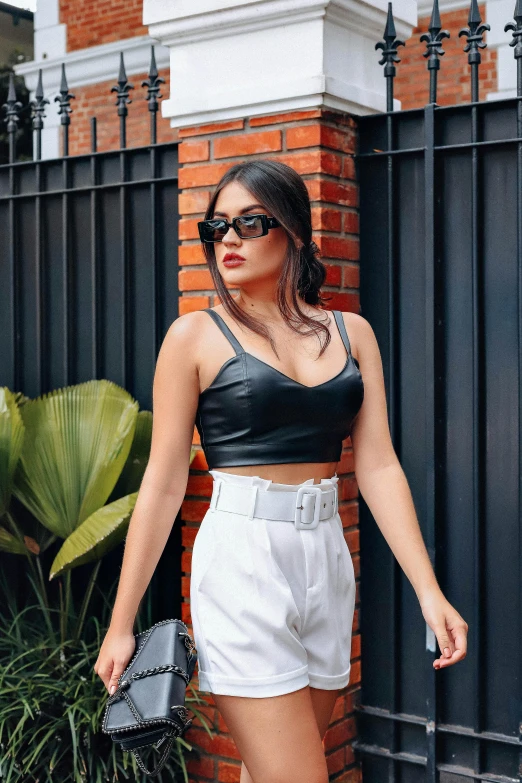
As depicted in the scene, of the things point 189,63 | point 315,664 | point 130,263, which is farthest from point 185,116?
point 315,664

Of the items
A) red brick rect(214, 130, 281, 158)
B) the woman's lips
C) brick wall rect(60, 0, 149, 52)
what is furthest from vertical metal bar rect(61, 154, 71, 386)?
brick wall rect(60, 0, 149, 52)

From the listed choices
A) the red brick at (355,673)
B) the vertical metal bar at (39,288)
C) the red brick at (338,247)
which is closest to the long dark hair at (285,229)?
the red brick at (338,247)

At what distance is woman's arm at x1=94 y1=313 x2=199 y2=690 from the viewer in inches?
96.0

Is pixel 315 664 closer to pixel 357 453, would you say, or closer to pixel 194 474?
pixel 357 453

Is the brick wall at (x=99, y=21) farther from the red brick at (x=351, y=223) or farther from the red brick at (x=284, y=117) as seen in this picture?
the red brick at (x=351, y=223)

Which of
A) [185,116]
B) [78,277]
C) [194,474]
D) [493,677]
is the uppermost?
[185,116]

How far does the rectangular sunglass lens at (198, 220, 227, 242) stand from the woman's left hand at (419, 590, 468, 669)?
1.08 metres

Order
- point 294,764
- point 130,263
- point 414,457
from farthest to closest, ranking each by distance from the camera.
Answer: point 130,263 → point 414,457 → point 294,764

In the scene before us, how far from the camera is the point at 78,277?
15.3 feet

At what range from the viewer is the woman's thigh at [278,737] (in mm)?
2365

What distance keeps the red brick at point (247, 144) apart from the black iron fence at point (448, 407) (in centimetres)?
38

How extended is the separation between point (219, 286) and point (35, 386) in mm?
2405

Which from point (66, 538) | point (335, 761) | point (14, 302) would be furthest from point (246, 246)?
point (14, 302)

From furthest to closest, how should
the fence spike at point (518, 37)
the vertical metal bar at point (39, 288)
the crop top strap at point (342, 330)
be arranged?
the vertical metal bar at point (39, 288), the fence spike at point (518, 37), the crop top strap at point (342, 330)
